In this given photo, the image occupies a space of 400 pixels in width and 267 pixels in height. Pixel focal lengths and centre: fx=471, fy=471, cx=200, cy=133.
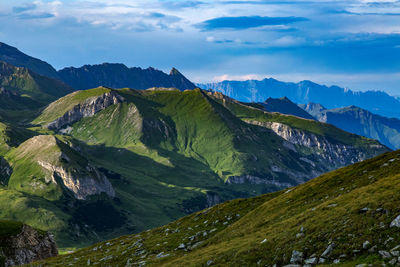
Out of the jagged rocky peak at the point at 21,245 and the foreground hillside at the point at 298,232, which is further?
the jagged rocky peak at the point at 21,245

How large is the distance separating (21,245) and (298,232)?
256 feet

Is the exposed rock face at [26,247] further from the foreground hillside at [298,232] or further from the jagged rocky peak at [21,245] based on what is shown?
the foreground hillside at [298,232]

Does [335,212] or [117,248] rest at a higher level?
[335,212]

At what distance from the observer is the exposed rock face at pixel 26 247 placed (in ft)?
349

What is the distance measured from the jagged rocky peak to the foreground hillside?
15.1 m

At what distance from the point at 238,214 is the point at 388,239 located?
49.6 meters

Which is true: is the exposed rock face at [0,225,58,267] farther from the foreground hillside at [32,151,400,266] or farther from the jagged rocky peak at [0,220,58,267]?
the foreground hillside at [32,151,400,266]

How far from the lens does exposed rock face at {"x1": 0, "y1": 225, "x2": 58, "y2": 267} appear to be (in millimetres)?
106438

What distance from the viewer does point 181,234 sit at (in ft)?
293

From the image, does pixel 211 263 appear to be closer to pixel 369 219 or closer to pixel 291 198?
pixel 369 219

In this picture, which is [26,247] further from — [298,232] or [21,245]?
[298,232]

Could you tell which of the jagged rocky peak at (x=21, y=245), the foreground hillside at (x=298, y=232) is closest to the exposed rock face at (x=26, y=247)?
the jagged rocky peak at (x=21, y=245)

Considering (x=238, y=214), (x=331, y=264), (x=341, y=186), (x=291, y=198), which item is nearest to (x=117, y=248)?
(x=238, y=214)

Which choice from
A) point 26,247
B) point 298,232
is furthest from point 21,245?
point 298,232
